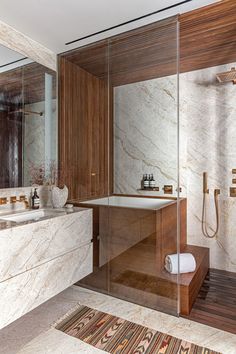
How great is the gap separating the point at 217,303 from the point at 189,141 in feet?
6.38

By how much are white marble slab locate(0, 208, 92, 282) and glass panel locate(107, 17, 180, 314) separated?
0.38 m

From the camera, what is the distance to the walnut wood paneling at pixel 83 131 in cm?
286

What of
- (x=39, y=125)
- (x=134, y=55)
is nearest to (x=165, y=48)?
(x=134, y=55)

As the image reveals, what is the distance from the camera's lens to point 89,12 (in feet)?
6.87

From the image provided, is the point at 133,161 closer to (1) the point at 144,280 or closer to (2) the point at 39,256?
(1) the point at 144,280

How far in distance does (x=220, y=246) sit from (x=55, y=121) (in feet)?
8.41

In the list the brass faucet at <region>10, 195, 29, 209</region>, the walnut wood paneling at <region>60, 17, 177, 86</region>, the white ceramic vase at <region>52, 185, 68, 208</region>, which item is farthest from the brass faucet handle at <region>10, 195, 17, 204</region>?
the walnut wood paneling at <region>60, 17, 177, 86</region>

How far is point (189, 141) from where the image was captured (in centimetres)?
330

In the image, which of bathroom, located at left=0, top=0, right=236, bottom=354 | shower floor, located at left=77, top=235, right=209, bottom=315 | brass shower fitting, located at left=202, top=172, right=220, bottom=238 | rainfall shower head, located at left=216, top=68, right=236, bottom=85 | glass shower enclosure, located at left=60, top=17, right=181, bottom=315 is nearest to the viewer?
bathroom, located at left=0, top=0, right=236, bottom=354

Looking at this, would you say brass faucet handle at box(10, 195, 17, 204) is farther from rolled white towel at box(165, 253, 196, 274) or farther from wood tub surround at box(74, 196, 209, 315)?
rolled white towel at box(165, 253, 196, 274)

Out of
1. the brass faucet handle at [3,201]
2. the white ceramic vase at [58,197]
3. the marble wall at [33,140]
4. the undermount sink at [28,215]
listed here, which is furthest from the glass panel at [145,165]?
the brass faucet handle at [3,201]

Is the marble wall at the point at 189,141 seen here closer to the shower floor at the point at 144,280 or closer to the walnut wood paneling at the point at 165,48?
the walnut wood paneling at the point at 165,48

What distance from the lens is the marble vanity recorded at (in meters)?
1.67

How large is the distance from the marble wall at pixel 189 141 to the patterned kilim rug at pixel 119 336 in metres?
1.27
